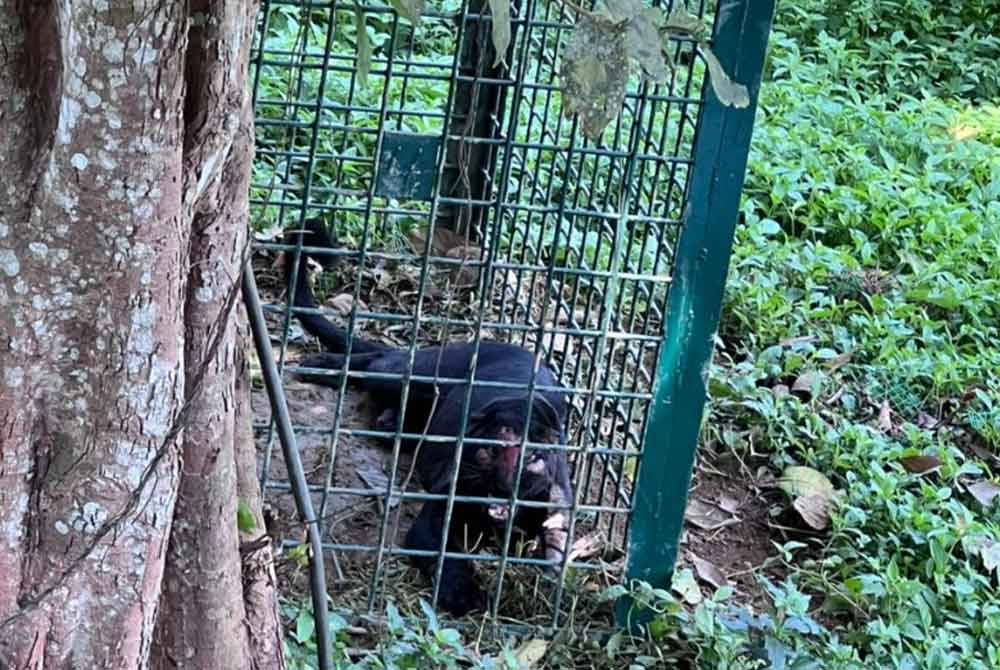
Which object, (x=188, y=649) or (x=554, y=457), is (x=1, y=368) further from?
(x=554, y=457)

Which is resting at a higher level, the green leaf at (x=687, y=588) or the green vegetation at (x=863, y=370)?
the green vegetation at (x=863, y=370)

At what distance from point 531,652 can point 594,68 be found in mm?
2154

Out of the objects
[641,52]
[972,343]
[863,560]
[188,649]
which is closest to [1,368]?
[188,649]

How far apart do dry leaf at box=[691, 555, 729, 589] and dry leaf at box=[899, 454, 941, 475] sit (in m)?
0.84

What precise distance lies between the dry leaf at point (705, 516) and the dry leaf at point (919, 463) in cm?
63

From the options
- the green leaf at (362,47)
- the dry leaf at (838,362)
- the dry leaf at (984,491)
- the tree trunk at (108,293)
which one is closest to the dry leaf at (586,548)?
the dry leaf at (984,491)

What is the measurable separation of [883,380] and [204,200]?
11.1 ft

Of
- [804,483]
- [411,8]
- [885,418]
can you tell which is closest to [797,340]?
[885,418]

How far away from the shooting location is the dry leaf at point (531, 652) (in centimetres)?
368

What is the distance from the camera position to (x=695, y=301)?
3.64 m

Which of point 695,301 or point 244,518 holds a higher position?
point 695,301

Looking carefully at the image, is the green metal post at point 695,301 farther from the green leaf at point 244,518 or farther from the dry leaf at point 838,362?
the dry leaf at point 838,362

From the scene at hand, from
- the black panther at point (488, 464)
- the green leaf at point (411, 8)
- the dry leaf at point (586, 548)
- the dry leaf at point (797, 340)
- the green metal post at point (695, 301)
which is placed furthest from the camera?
the dry leaf at point (797, 340)

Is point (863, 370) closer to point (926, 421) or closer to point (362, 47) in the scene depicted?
point (926, 421)
